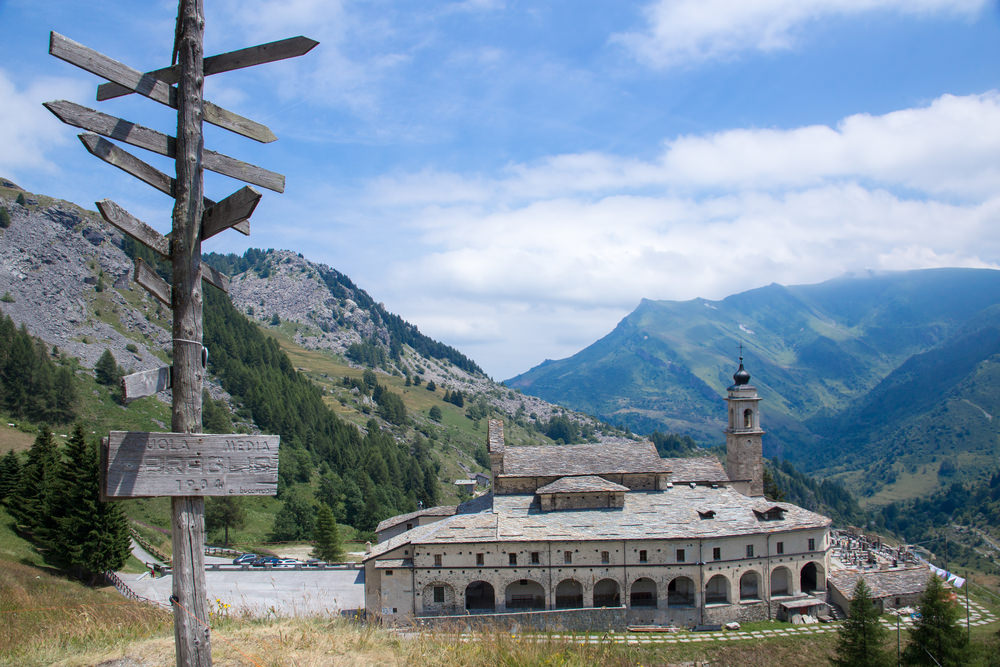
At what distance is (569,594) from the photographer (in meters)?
46.0

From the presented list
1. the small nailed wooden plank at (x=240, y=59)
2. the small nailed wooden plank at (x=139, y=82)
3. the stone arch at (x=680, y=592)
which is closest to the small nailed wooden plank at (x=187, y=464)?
the small nailed wooden plank at (x=139, y=82)

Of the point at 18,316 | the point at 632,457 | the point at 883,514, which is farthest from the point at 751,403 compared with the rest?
the point at 883,514

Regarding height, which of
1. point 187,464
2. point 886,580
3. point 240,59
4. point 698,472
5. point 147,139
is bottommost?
point 886,580

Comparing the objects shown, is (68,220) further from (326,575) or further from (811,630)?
(811,630)

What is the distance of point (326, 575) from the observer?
5562 cm

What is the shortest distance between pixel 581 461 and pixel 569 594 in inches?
424

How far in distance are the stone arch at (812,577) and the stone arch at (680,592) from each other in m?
8.97

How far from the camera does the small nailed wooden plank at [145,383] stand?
7746mm

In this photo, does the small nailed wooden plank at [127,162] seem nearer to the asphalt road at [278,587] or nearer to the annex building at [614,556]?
the asphalt road at [278,587]

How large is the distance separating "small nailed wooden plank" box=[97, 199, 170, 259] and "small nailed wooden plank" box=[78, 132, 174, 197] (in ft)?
2.04

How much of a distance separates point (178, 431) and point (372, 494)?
8939 centimetres

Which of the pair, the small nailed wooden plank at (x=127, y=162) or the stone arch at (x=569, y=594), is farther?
the stone arch at (x=569, y=594)

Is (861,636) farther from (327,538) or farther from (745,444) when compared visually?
(327,538)

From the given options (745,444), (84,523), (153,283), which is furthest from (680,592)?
(153,283)
